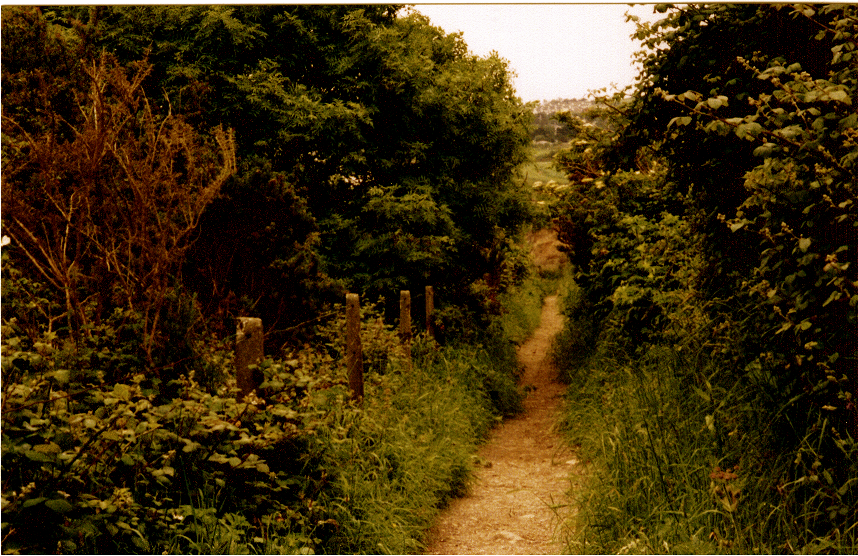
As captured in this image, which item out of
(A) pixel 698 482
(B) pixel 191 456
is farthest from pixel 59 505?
(A) pixel 698 482

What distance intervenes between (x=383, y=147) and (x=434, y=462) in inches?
229

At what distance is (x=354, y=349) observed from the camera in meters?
5.75

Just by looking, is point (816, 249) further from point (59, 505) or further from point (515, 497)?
point (59, 505)

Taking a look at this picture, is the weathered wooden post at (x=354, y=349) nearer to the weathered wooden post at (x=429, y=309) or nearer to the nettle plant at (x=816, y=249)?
the nettle plant at (x=816, y=249)

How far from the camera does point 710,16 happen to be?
15.6 ft

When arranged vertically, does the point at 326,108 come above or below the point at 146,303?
above

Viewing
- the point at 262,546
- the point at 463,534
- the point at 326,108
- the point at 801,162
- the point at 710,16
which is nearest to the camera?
the point at 801,162

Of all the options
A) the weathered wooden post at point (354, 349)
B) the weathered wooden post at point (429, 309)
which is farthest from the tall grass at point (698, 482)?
the weathered wooden post at point (429, 309)

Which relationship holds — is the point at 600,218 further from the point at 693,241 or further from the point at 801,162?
the point at 801,162

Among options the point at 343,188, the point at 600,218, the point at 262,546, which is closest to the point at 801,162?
the point at 262,546

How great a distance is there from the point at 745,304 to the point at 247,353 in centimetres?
364

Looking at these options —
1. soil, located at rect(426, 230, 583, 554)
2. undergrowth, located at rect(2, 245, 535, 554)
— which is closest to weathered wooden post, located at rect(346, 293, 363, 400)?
undergrowth, located at rect(2, 245, 535, 554)

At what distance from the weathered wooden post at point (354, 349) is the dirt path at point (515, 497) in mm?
1372

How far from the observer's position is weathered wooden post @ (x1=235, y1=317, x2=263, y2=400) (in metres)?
4.00
